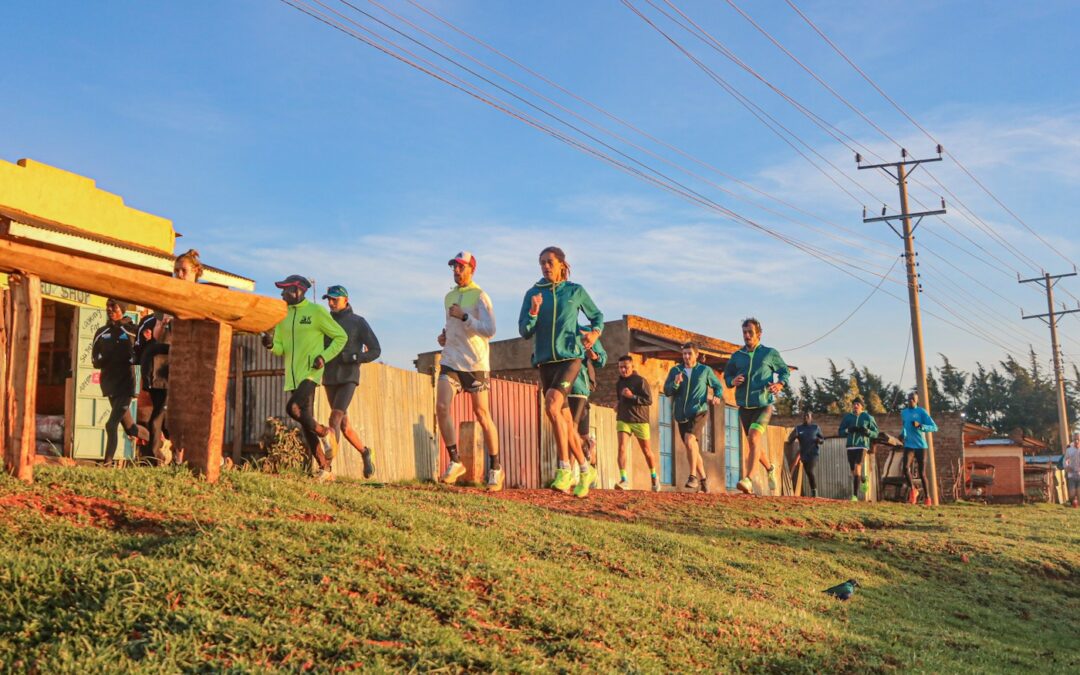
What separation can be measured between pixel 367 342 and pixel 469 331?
112 cm

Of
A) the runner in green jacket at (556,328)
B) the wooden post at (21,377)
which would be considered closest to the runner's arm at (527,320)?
the runner in green jacket at (556,328)

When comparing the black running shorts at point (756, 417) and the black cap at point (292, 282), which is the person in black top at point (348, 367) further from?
the black running shorts at point (756, 417)

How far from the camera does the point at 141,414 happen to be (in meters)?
10.8

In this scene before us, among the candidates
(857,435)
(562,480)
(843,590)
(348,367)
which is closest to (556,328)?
(562,480)

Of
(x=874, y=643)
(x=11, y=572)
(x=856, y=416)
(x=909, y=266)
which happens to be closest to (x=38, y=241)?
(x=11, y=572)

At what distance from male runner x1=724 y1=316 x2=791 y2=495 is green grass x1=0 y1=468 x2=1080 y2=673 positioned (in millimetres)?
5116

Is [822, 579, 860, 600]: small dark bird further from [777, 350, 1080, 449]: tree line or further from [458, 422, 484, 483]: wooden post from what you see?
[777, 350, 1080, 449]: tree line

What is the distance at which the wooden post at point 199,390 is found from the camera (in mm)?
7285

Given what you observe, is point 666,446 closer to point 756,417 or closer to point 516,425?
point 516,425

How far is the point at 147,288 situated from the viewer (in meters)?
6.89

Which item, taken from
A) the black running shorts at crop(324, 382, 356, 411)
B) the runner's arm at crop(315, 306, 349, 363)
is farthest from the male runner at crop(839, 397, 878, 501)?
the runner's arm at crop(315, 306, 349, 363)

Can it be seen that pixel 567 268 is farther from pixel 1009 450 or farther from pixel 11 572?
pixel 1009 450

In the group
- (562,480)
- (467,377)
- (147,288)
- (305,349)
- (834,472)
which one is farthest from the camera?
(834,472)

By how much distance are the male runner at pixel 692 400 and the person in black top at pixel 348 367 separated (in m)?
5.42
